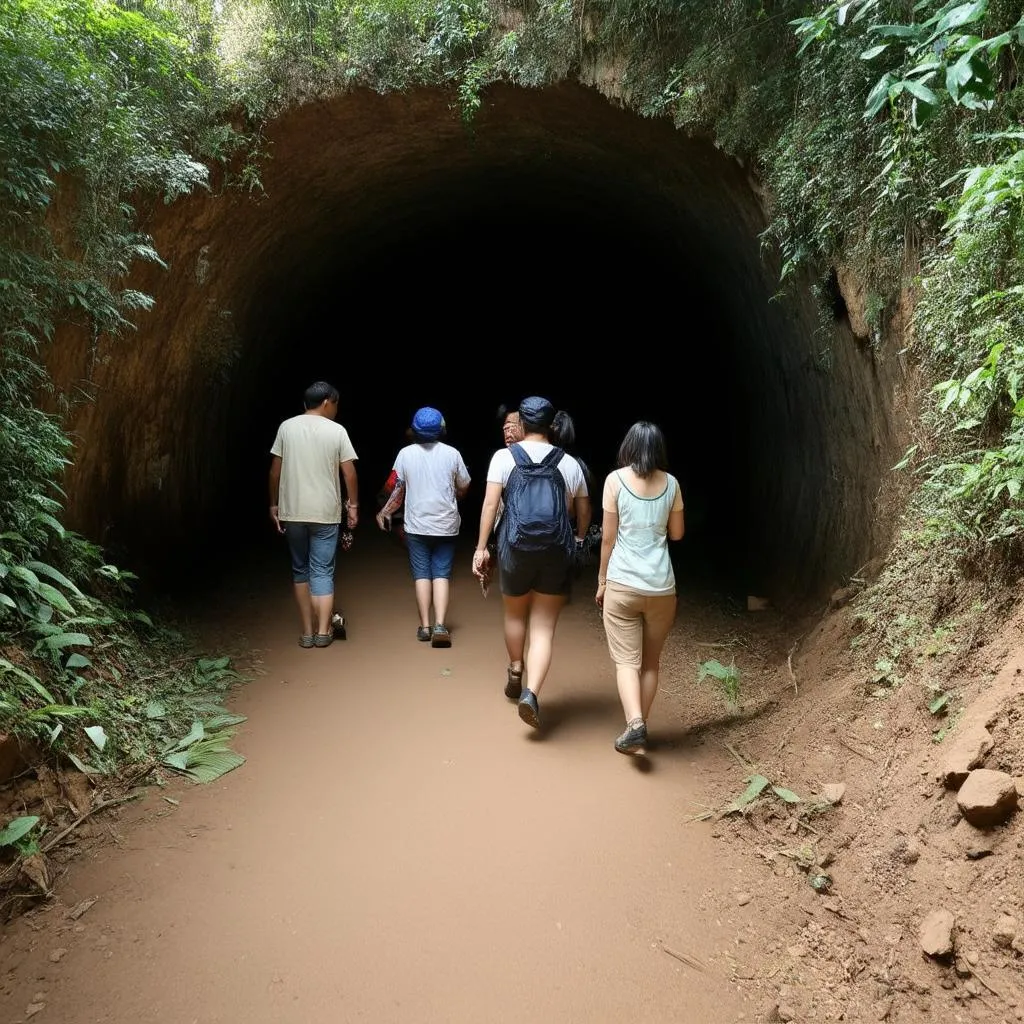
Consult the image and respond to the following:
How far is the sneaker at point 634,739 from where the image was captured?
4.02 m

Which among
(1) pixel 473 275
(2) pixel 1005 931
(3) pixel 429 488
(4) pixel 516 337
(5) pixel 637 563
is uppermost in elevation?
(1) pixel 473 275

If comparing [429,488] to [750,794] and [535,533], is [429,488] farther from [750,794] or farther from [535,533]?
[750,794]

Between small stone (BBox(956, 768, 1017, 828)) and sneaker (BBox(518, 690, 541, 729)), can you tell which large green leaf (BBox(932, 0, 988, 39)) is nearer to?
small stone (BBox(956, 768, 1017, 828))

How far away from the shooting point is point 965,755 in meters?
2.69

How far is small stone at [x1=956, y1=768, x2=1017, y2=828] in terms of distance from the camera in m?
2.43

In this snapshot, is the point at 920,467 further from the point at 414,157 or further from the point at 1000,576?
the point at 414,157

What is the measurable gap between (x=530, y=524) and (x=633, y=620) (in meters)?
0.83

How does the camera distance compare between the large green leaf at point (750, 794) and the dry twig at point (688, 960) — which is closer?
the dry twig at point (688, 960)

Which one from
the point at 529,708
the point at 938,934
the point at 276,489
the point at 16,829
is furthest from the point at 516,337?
the point at 938,934

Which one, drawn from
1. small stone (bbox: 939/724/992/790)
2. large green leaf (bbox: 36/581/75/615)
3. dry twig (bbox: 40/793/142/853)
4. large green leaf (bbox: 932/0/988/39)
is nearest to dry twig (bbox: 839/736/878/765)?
small stone (bbox: 939/724/992/790)

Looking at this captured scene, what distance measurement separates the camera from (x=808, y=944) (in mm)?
2723

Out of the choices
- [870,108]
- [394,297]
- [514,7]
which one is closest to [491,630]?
[870,108]

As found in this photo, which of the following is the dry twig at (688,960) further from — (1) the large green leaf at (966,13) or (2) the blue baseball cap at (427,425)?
(2) the blue baseball cap at (427,425)

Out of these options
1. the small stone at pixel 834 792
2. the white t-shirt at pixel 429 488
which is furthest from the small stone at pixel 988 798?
the white t-shirt at pixel 429 488
